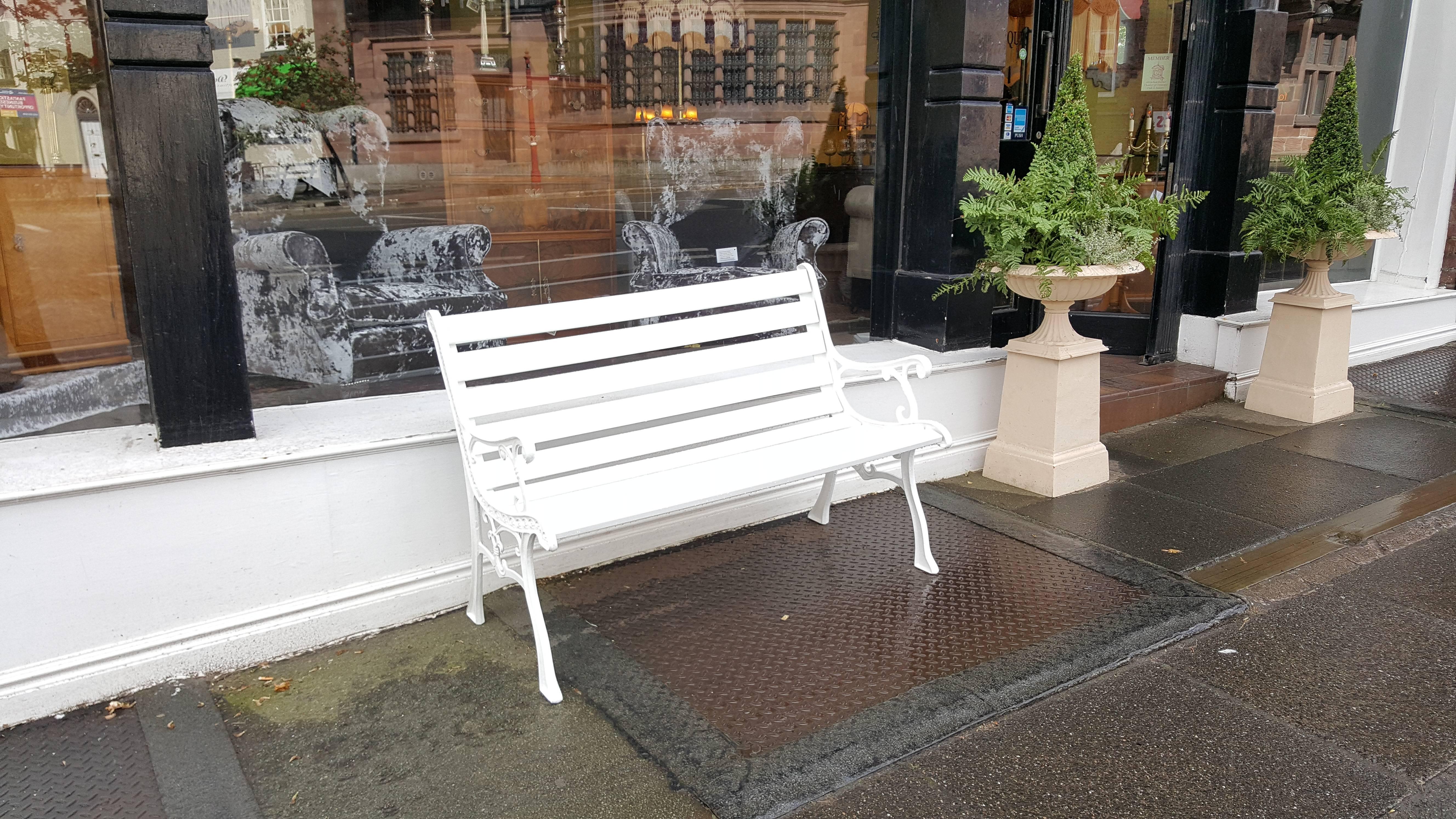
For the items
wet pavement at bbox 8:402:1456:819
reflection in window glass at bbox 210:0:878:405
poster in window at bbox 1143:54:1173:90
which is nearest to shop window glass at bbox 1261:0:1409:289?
poster in window at bbox 1143:54:1173:90

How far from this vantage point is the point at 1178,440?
5340mm

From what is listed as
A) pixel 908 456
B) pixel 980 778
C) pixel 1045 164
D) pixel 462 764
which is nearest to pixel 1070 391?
pixel 1045 164

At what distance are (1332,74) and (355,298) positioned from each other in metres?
6.83

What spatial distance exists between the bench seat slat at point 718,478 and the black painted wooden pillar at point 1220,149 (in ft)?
11.2

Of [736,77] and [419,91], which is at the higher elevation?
[736,77]

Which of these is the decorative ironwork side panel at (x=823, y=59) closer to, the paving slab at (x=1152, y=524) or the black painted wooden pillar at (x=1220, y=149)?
the paving slab at (x=1152, y=524)

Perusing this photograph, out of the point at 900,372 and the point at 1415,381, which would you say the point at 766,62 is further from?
the point at 1415,381

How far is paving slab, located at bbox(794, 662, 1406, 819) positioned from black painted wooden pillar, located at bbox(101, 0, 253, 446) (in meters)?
2.15

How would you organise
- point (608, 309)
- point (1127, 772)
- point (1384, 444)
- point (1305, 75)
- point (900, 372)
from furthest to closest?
1. point (1305, 75)
2. point (1384, 444)
3. point (900, 372)
4. point (608, 309)
5. point (1127, 772)

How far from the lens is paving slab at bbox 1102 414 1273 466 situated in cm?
509

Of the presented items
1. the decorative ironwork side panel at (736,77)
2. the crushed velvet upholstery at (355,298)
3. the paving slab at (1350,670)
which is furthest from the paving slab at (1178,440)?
the crushed velvet upholstery at (355,298)

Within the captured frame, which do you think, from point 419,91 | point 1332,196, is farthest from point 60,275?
point 1332,196

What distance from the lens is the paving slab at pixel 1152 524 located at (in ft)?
12.7

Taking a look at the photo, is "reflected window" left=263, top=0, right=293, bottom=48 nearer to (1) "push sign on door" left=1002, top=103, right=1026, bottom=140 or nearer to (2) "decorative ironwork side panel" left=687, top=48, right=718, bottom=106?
(2) "decorative ironwork side panel" left=687, top=48, right=718, bottom=106
